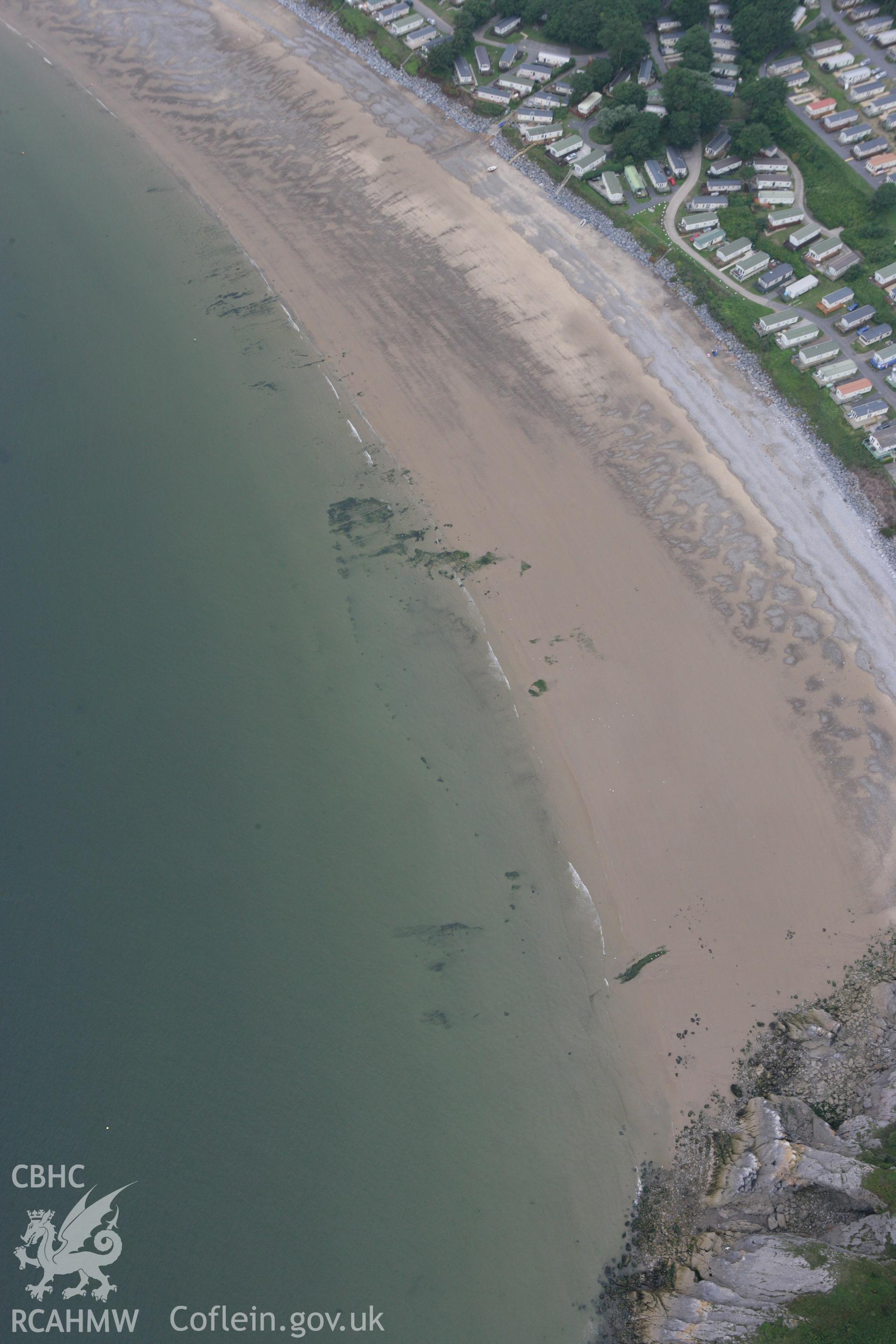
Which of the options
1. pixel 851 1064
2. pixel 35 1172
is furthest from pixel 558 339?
pixel 35 1172

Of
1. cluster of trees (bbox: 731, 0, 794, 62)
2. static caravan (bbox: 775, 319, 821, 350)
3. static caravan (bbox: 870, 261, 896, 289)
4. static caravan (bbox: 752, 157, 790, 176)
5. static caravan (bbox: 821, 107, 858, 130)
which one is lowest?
static caravan (bbox: 775, 319, 821, 350)

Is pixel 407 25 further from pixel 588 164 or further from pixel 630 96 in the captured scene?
pixel 588 164

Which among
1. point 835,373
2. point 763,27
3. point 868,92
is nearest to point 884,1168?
point 835,373

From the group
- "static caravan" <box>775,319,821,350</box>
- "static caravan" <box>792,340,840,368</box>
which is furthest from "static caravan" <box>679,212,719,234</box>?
"static caravan" <box>792,340,840,368</box>

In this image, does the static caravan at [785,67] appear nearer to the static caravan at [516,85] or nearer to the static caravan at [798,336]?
the static caravan at [516,85]

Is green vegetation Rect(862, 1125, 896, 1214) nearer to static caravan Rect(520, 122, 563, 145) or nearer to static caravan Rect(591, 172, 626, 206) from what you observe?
static caravan Rect(591, 172, 626, 206)

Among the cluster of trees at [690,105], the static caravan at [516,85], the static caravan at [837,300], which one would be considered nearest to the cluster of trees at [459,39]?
the static caravan at [516,85]
